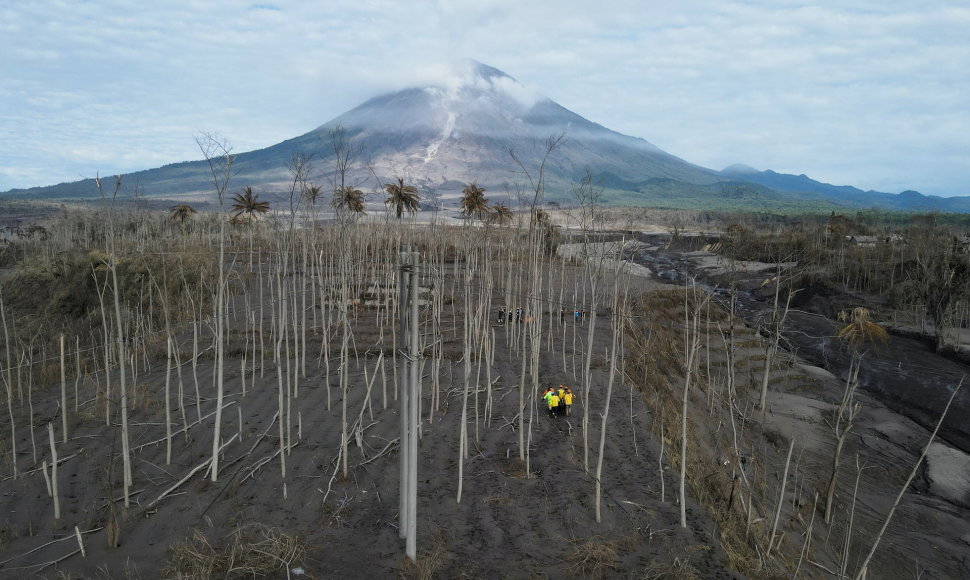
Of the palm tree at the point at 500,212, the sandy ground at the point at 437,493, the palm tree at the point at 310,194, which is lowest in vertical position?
the sandy ground at the point at 437,493

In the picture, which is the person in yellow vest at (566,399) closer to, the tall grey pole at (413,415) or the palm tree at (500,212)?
the tall grey pole at (413,415)

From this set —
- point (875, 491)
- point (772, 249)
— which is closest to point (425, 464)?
point (875, 491)

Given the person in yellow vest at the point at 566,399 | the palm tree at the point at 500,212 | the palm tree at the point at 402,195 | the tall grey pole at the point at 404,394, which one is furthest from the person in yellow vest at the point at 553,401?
the palm tree at the point at 402,195

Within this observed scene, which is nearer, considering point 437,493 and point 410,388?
point 410,388

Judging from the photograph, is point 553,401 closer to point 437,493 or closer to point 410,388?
point 437,493

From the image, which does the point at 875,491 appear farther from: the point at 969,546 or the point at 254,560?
the point at 254,560

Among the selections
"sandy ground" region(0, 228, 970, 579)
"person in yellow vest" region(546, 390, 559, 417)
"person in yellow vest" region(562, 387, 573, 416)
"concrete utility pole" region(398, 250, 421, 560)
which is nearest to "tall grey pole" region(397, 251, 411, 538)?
"concrete utility pole" region(398, 250, 421, 560)

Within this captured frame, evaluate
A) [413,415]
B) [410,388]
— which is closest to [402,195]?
[410,388]

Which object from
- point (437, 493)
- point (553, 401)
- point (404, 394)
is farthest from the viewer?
point (553, 401)
